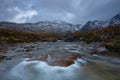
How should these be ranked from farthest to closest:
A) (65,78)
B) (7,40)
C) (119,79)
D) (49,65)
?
(7,40) < (49,65) < (65,78) < (119,79)

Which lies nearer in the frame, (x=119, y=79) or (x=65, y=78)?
(x=119, y=79)

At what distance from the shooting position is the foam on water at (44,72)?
12562 millimetres

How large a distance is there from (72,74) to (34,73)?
11.2ft

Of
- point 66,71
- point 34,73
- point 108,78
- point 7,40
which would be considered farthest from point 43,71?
point 7,40

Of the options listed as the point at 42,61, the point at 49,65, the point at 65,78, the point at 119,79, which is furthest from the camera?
the point at 42,61

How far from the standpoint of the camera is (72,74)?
13.3m

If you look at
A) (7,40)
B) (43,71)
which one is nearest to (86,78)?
(43,71)

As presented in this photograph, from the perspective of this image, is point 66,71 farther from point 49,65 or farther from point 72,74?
point 49,65

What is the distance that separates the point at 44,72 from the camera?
14.1 m

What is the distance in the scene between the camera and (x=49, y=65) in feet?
52.1

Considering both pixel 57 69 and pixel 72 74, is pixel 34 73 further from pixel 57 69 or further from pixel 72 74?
pixel 72 74

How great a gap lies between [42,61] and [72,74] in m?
5.43

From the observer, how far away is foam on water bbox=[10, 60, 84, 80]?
1256cm

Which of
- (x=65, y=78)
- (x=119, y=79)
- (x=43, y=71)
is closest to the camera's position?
(x=119, y=79)
